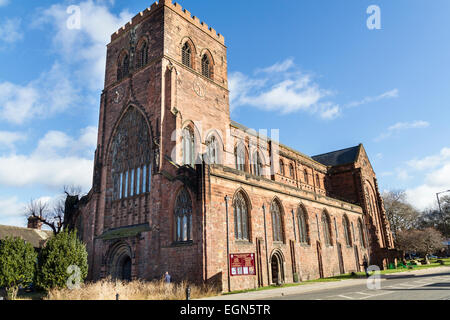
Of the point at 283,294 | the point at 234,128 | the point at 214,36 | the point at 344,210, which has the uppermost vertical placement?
the point at 214,36

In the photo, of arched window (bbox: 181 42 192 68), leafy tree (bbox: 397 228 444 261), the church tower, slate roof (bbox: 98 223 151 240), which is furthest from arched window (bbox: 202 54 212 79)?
leafy tree (bbox: 397 228 444 261)

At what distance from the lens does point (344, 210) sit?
126 ft

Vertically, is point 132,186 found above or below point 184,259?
above

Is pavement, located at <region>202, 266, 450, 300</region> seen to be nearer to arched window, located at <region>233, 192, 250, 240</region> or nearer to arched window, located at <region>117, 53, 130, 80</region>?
arched window, located at <region>233, 192, 250, 240</region>

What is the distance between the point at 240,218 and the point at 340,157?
34140mm

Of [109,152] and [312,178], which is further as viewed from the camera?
[312,178]

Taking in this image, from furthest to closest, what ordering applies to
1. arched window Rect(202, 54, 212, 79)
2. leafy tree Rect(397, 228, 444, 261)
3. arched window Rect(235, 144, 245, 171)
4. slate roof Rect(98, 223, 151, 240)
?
leafy tree Rect(397, 228, 444, 261), arched window Rect(202, 54, 212, 79), arched window Rect(235, 144, 245, 171), slate roof Rect(98, 223, 151, 240)

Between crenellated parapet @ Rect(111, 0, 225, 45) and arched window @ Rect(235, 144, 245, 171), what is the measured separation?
11.6 metres

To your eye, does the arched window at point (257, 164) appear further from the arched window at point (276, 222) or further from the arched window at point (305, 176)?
the arched window at point (305, 176)

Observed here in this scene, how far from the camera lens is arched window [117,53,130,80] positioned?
101 ft

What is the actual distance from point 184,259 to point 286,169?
22.7 meters
